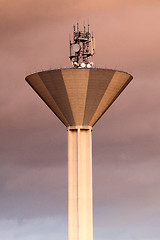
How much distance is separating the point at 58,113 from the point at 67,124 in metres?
1.47

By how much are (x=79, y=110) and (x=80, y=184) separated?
7666mm

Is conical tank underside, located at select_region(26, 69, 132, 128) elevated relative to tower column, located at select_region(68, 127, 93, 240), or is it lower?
elevated

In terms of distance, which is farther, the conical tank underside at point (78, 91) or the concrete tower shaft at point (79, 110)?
the concrete tower shaft at point (79, 110)

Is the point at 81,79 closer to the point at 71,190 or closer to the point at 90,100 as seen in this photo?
the point at 90,100

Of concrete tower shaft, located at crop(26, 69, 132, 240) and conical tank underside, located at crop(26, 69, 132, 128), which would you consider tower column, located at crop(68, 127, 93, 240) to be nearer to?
concrete tower shaft, located at crop(26, 69, 132, 240)

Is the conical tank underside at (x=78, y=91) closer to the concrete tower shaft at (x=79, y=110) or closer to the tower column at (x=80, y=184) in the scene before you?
the concrete tower shaft at (x=79, y=110)

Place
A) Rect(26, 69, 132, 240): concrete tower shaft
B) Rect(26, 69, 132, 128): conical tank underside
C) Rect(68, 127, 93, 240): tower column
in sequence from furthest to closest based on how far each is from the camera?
1. Rect(68, 127, 93, 240): tower column
2. Rect(26, 69, 132, 240): concrete tower shaft
3. Rect(26, 69, 132, 128): conical tank underside

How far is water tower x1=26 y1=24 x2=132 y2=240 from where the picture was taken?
273ft

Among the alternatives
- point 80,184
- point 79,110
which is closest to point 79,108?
point 79,110

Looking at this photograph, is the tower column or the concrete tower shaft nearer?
the concrete tower shaft

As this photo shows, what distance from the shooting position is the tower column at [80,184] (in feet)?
276

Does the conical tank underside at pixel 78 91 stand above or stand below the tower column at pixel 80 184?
above

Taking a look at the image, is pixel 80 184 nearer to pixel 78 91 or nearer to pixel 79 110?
pixel 79 110

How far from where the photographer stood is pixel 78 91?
274ft
